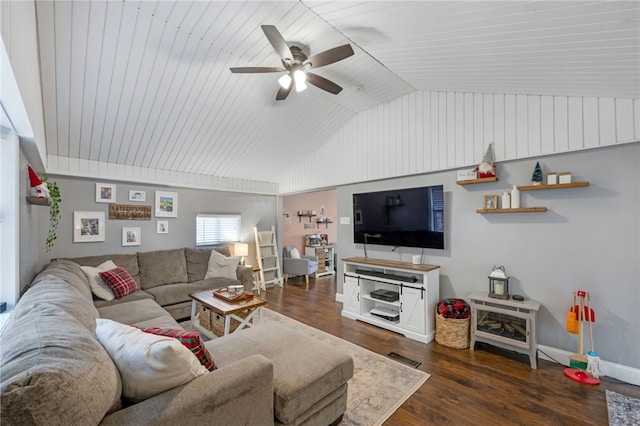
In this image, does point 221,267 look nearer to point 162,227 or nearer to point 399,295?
point 162,227

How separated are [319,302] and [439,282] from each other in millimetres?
2144

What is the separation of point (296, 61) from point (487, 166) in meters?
2.41

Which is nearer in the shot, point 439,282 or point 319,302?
point 439,282

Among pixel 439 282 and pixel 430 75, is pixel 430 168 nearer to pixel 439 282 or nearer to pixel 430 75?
pixel 430 75

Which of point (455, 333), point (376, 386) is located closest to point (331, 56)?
point (376, 386)

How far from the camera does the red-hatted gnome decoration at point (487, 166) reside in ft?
10.4

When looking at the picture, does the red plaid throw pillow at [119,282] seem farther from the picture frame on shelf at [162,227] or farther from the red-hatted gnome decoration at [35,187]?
the red-hatted gnome decoration at [35,187]

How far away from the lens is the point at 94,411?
36.3 inches

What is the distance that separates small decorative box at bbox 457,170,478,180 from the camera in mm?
3339

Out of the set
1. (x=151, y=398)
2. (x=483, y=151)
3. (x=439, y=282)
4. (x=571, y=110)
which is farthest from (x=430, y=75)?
(x=151, y=398)

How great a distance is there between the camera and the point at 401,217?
3.98 meters

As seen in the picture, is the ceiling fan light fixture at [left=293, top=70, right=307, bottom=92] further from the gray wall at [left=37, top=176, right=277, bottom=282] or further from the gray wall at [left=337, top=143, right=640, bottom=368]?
the gray wall at [left=37, top=176, right=277, bottom=282]

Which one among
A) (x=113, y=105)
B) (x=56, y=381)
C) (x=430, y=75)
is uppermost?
(x=430, y=75)

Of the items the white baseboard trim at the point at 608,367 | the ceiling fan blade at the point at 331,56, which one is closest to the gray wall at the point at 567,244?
the white baseboard trim at the point at 608,367
